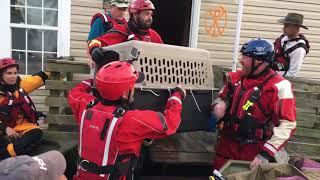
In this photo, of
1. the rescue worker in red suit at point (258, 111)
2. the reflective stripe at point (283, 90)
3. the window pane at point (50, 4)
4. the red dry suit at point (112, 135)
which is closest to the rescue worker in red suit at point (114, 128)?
the red dry suit at point (112, 135)

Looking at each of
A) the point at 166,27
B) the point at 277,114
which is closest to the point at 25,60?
the point at 277,114

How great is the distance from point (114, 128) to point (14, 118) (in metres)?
2.32

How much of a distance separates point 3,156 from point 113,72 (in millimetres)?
2356

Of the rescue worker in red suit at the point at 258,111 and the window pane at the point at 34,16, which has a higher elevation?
the window pane at the point at 34,16

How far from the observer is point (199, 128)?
3.98 m

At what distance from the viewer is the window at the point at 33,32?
6.73 meters

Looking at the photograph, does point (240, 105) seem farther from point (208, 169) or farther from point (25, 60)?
point (25, 60)

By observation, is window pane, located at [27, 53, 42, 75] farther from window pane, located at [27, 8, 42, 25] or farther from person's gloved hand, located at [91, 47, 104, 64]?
person's gloved hand, located at [91, 47, 104, 64]

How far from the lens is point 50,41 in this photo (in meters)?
6.96

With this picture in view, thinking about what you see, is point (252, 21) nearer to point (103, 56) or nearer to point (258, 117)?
point (258, 117)

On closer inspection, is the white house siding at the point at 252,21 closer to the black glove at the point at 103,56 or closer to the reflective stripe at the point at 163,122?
the black glove at the point at 103,56

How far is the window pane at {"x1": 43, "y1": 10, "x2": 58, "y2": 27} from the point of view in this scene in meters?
6.83

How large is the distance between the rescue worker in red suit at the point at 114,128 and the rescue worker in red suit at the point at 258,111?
3.11 feet

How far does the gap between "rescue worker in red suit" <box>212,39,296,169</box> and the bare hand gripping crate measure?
0.20 meters
